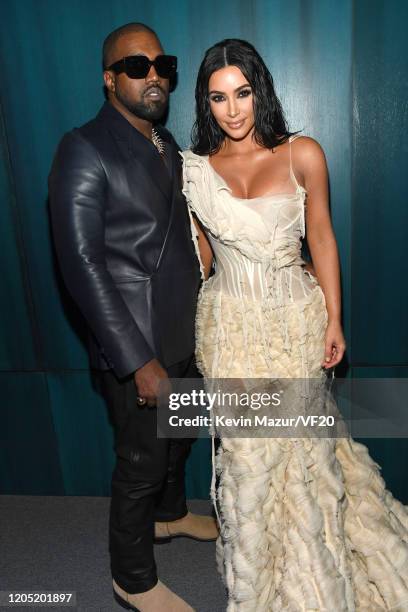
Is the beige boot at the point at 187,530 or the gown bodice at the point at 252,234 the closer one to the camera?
the gown bodice at the point at 252,234

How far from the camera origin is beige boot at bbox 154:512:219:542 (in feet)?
8.65

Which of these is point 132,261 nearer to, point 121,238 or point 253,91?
point 121,238

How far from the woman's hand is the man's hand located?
552 millimetres

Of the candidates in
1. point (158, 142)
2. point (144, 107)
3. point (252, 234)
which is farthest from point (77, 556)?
point (144, 107)

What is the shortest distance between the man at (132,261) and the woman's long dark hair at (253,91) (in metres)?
0.12

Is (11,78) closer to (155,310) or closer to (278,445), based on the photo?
(155,310)

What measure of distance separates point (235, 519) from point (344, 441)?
19.7 inches

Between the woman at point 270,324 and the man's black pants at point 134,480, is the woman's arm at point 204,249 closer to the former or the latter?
the woman at point 270,324

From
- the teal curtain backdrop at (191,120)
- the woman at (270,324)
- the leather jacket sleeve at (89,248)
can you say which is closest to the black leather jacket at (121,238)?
the leather jacket sleeve at (89,248)

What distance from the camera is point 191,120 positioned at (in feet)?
8.04

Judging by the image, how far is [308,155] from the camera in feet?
6.36

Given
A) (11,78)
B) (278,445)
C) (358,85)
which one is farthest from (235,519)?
(11,78)

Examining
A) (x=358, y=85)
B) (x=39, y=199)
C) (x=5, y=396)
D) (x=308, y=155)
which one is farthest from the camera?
(x=5, y=396)

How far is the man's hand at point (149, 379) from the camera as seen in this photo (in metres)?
1.97
